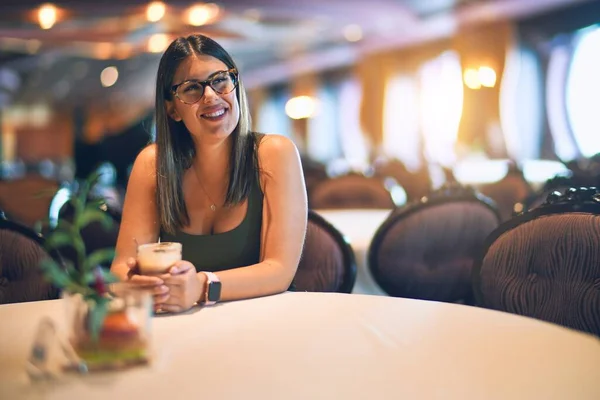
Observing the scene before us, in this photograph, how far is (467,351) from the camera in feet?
3.79

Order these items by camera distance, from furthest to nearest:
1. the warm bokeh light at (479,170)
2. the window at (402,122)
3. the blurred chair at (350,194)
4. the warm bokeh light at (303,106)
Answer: the warm bokeh light at (303,106), the window at (402,122), the warm bokeh light at (479,170), the blurred chair at (350,194)

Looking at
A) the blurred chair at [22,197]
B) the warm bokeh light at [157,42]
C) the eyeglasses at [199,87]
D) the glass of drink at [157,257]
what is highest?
the warm bokeh light at [157,42]

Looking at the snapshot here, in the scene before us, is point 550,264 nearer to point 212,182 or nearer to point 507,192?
point 212,182

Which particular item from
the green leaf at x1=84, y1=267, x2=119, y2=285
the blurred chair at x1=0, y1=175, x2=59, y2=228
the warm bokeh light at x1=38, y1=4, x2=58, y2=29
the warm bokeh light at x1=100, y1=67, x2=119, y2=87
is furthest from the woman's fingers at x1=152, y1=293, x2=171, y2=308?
the warm bokeh light at x1=100, y1=67, x2=119, y2=87

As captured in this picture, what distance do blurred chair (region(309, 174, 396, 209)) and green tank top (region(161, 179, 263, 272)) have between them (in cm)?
257

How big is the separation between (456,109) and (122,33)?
546 centimetres

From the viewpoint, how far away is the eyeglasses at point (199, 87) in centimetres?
187

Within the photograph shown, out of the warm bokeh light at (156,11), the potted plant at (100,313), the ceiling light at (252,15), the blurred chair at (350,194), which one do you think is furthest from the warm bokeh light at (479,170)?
the potted plant at (100,313)

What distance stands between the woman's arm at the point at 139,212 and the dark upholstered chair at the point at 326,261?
0.52 meters

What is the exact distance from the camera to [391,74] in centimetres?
1263

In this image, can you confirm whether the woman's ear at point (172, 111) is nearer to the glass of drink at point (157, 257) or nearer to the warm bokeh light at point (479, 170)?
the glass of drink at point (157, 257)

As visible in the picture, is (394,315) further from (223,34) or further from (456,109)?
(456,109)

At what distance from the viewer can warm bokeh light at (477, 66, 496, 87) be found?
9.41 metres

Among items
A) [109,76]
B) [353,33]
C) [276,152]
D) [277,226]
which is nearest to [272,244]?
[277,226]
